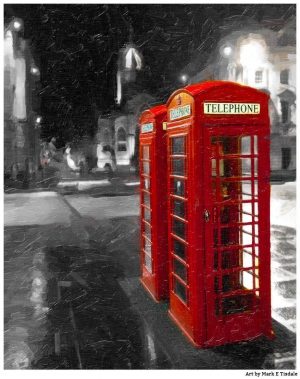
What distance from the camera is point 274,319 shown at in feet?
15.2

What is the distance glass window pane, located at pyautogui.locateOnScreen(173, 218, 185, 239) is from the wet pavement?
1087mm

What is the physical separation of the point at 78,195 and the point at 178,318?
1611 centimetres

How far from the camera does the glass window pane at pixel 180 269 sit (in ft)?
14.1

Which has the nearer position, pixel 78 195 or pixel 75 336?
pixel 75 336

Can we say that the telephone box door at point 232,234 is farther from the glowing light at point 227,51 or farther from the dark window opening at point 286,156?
the dark window opening at point 286,156

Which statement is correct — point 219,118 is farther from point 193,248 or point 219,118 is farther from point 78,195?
point 78,195

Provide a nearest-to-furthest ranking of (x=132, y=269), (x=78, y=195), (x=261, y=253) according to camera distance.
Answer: (x=261, y=253), (x=132, y=269), (x=78, y=195)

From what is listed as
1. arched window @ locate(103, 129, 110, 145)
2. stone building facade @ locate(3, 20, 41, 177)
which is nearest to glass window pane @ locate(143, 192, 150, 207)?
stone building facade @ locate(3, 20, 41, 177)

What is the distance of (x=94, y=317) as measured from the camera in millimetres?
4898

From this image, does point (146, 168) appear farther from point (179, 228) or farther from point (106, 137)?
point (106, 137)

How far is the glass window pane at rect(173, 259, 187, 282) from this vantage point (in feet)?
14.1

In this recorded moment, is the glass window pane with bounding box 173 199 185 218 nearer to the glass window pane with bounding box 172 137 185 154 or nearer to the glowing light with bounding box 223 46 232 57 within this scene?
the glass window pane with bounding box 172 137 185 154

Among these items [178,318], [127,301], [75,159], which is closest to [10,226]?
[127,301]

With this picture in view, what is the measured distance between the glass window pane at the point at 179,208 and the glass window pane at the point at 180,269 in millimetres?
572
